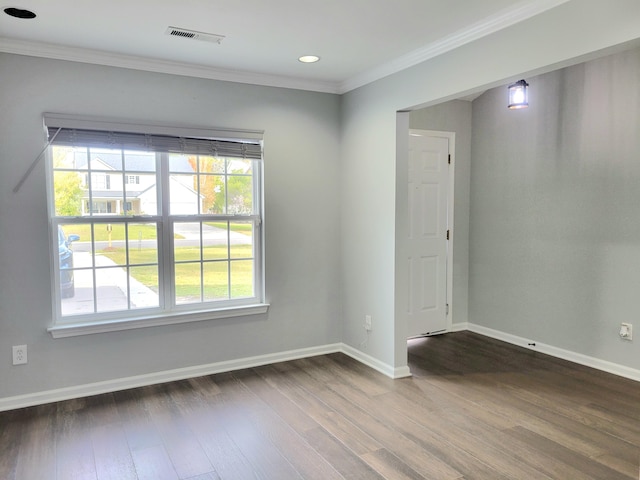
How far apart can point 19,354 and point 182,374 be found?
1108 mm

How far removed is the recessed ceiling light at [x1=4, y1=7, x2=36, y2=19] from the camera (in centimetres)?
247

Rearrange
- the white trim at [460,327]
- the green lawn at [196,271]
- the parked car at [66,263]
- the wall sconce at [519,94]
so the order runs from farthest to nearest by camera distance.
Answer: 1. the white trim at [460,327]
2. the wall sconce at [519,94]
3. the green lawn at [196,271]
4. the parked car at [66,263]

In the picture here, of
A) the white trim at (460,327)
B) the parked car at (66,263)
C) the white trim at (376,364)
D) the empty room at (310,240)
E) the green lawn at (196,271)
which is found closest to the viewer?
the empty room at (310,240)

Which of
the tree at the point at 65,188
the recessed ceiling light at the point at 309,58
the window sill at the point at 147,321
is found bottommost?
the window sill at the point at 147,321

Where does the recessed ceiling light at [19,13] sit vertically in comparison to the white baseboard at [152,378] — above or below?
above

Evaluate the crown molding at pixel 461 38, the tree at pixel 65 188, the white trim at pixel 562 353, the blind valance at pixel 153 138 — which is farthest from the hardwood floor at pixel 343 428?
the crown molding at pixel 461 38

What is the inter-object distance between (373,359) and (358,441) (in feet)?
4.10

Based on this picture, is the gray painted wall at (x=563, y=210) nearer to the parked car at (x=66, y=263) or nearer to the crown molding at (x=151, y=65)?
the crown molding at (x=151, y=65)

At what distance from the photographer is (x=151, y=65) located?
3361mm

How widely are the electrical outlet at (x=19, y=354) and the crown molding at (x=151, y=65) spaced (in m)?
1.93

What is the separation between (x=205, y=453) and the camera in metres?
2.53

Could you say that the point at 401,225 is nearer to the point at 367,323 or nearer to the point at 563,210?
the point at 367,323

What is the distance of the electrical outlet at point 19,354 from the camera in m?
3.08

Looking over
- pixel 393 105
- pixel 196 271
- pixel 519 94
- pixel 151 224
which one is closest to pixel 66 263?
pixel 151 224
